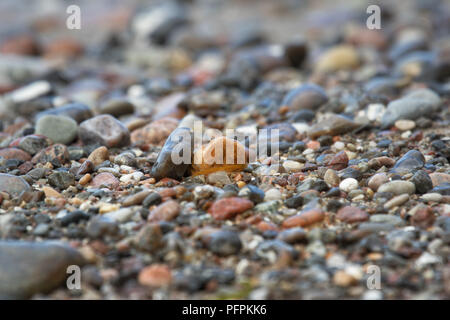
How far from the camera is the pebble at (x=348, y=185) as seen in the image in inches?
134

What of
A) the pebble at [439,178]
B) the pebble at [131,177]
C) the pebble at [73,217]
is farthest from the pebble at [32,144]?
the pebble at [439,178]

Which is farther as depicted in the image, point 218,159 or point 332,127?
point 332,127

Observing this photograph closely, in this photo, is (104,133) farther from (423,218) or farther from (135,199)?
(423,218)

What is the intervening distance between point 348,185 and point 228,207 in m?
0.93

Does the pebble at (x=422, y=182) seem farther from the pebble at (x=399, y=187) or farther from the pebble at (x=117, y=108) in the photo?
the pebble at (x=117, y=108)

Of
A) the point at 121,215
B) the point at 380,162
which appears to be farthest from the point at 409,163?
the point at 121,215

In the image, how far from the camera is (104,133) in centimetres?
441

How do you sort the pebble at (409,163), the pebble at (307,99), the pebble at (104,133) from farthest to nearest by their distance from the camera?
1. the pebble at (307,99)
2. the pebble at (104,133)
3. the pebble at (409,163)

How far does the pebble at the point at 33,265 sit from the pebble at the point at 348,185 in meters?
1.83

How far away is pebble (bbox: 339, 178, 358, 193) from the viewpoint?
3.41 meters

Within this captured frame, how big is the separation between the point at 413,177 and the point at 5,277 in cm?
261

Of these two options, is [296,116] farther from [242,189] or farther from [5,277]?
[5,277]

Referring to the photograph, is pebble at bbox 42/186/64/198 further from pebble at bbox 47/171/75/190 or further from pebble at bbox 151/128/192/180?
pebble at bbox 151/128/192/180
